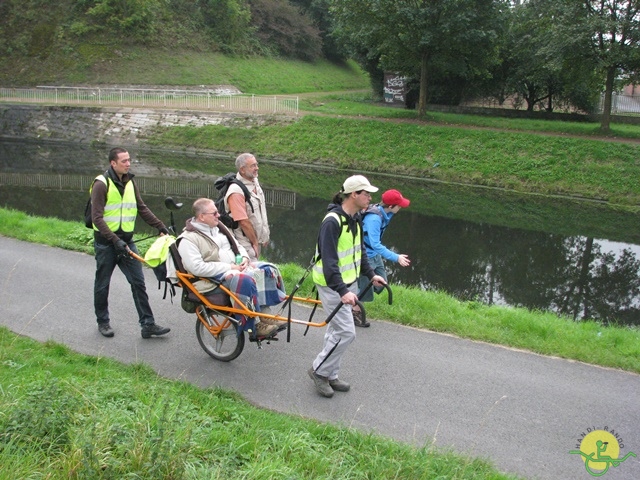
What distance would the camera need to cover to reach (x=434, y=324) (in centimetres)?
767

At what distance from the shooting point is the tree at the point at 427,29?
2739cm

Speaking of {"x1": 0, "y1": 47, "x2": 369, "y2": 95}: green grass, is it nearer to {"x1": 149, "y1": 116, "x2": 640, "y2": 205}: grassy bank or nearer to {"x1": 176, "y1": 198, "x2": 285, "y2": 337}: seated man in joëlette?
{"x1": 149, "y1": 116, "x2": 640, "y2": 205}: grassy bank

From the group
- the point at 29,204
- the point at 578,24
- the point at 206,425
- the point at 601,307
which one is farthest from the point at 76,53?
the point at 206,425

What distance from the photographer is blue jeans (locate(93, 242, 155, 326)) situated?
691cm

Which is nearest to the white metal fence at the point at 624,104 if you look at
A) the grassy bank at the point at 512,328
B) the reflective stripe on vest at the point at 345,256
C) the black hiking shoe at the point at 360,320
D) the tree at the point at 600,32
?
the tree at the point at 600,32

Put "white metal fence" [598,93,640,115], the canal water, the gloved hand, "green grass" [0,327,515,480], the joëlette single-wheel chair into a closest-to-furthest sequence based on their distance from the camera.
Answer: "green grass" [0,327,515,480], the joëlette single-wheel chair, the gloved hand, the canal water, "white metal fence" [598,93,640,115]

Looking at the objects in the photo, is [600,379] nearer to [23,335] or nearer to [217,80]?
[23,335]

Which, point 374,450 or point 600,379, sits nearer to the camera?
point 374,450

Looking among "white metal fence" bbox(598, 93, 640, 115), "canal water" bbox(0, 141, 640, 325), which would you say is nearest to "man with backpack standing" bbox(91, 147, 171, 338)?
"canal water" bbox(0, 141, 640, 325)

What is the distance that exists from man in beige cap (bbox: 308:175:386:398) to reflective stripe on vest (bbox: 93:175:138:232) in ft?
8.12

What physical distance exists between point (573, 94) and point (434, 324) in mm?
31869

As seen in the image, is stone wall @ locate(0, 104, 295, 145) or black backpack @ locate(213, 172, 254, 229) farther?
stone wall @ locate(0, 104, 295, 145)

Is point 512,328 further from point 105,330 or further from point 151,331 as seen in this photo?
point 105,330

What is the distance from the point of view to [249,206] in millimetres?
7508
